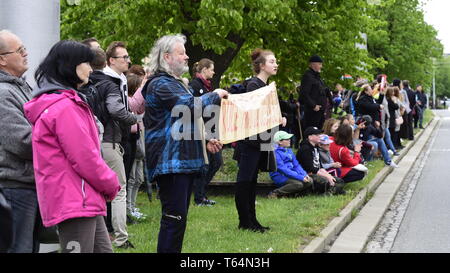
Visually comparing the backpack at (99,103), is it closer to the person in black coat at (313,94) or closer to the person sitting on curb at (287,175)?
the person sitting on curb at (287,175)

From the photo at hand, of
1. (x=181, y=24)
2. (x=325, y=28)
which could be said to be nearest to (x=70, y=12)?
(x=181, y=24)

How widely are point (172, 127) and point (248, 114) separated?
151 centimetres

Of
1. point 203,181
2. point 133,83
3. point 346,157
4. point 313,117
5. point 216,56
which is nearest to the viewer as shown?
point 133,83

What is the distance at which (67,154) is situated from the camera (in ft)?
12.2

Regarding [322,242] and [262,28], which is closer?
[322,242]

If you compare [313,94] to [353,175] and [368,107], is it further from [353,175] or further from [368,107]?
[368,107]

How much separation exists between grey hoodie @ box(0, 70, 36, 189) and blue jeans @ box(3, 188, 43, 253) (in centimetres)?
5

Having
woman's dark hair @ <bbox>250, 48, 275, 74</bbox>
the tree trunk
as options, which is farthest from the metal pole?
the tree trunk

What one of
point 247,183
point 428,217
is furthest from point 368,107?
point 247,183

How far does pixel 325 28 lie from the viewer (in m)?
14.0

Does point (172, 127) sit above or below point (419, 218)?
above

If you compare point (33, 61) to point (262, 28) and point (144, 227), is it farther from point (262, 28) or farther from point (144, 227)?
point (262, 28)
